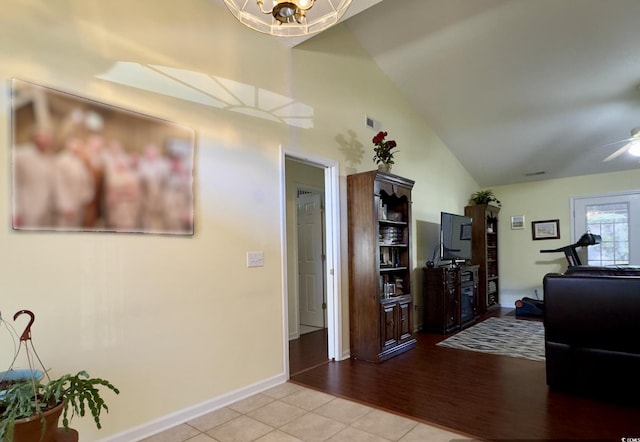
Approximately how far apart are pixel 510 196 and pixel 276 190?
580 cm

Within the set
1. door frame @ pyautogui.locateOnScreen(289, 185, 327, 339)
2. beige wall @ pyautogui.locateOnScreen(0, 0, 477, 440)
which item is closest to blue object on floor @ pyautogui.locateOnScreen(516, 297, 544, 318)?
door frame @ pyautogui.locateOnScreen(289, 185, 327, 339)

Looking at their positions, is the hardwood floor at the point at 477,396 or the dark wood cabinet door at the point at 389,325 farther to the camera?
the dark wood cabinet door at the point at 389,325

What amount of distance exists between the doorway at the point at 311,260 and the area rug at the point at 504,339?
5.18ft

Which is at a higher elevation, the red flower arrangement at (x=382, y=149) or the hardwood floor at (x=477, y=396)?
the red flower arrangement at (x=382, y=149)

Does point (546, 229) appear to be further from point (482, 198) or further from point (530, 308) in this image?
point (530, 308)

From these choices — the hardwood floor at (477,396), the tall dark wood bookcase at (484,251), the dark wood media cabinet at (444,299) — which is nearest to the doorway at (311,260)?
the hardwood floor at (477,396)

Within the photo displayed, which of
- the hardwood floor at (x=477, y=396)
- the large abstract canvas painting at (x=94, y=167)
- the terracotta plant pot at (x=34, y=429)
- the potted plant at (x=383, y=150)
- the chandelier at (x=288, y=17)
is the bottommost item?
the hardwood floor at (x=477, y=396)

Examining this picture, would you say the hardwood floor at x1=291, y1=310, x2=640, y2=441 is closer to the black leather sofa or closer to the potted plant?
the black leather sofa

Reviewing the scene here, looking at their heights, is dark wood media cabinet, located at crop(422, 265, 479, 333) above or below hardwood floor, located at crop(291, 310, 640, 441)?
above

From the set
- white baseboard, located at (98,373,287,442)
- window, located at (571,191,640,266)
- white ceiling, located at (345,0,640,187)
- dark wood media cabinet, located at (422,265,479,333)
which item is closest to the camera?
white baseboard, located at (98,373,287,442)

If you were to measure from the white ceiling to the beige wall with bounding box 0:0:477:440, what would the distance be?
1.14m

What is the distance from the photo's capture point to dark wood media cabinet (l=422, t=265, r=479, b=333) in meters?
4.88

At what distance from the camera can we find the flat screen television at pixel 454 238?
513 cm

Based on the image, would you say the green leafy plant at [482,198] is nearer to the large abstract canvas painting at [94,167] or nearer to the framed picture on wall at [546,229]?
the framed picture on wall at [546,229]
